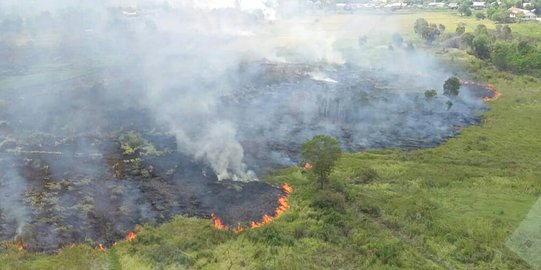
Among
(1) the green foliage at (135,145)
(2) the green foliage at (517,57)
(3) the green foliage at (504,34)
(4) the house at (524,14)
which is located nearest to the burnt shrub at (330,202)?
(1) the green foliage at (135,145)

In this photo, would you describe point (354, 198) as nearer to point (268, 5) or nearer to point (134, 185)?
point (134, 185)

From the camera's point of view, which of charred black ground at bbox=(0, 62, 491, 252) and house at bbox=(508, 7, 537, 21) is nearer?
charred black ground at bbox=(0, 62, 491, 252)

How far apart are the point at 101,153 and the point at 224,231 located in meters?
23.6

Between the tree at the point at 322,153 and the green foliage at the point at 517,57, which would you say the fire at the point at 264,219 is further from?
the green foliage at the point at 517,57

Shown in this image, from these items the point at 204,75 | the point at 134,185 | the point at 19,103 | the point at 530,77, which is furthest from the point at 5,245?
the point at 530,77

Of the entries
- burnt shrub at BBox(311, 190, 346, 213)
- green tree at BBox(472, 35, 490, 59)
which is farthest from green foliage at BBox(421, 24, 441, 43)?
burnt shrub at BBox(311, 190, 346, 213)

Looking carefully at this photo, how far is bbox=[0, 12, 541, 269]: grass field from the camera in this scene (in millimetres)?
37281

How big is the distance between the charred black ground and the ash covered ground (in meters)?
0.18

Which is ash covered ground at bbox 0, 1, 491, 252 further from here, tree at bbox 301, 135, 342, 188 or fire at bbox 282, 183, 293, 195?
tree at bbox 301, 135, 342, 188

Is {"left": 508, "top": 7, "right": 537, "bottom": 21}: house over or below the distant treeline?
over

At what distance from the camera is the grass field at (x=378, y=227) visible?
37.3 m

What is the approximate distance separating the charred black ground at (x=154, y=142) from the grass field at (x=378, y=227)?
9.89 ft

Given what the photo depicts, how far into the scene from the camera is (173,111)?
73500 mm

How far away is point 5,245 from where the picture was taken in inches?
1507
